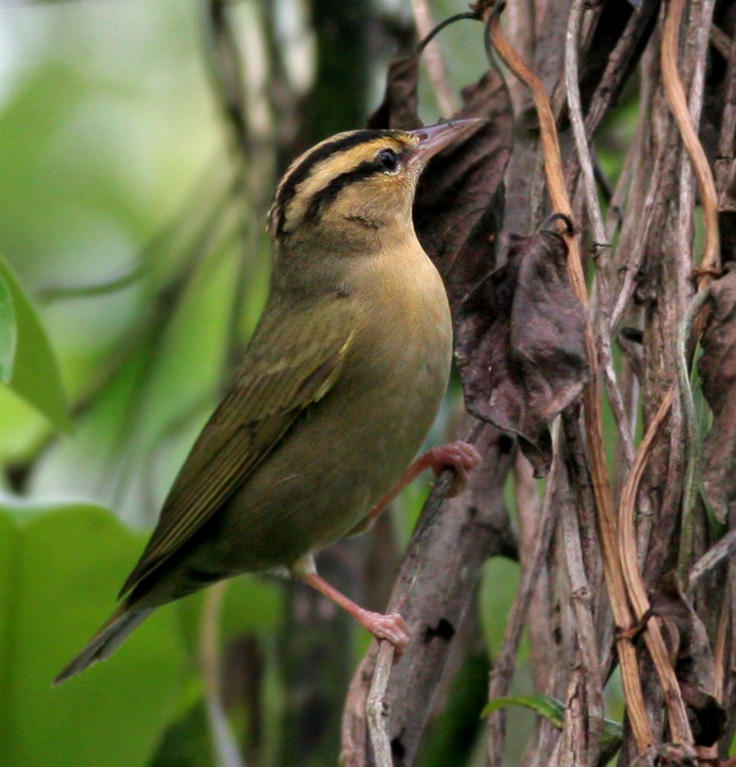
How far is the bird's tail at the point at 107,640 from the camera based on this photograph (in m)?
3.55

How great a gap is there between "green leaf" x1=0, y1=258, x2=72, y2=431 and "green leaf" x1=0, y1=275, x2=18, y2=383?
511 mm

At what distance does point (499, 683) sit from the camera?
3025 mm

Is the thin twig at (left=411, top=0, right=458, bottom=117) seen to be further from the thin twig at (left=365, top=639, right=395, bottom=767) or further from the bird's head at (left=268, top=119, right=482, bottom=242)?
the thin twig at (left=365, top=639, right=395, bottom=767)

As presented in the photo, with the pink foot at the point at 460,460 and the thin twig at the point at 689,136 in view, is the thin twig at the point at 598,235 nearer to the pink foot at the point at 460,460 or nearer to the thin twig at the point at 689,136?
→ the thin twig at the point at 689,136

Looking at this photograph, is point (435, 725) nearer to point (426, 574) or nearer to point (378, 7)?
point (426, 574)

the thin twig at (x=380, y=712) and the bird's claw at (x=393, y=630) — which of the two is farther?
the bird's claw at (x=393, y=630)

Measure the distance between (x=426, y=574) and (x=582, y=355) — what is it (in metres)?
0.90

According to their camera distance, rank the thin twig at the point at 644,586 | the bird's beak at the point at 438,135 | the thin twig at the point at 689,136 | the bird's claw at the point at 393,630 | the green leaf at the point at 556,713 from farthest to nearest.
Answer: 1. the bird's beak at the point at 438,135
2. the bird's claw at the point at 393,630
3. the thin twig at the point at 689,136
4. the green leaf at the point at 556,713
5. the thin twig at the point at 644,586

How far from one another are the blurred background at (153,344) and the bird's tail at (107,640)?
52 millimetres

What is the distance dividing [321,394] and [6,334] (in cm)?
96

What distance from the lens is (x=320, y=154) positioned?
3725 millimetres

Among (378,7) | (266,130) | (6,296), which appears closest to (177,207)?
(266,130)

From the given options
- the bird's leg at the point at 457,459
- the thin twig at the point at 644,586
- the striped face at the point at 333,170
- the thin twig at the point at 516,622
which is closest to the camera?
the thin twig at the point at 644,586

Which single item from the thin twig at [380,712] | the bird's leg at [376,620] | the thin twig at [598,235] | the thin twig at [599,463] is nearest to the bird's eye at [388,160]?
the thin twig at [599,463]
